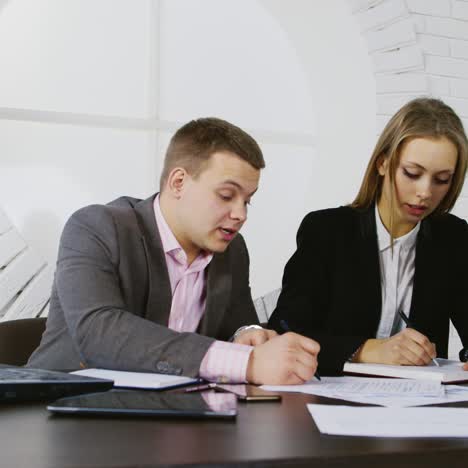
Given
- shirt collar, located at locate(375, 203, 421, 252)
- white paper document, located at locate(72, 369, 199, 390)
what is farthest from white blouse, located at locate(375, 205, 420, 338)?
white paper document, located at locate(72, 369, 199, 390)

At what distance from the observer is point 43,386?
0.89m

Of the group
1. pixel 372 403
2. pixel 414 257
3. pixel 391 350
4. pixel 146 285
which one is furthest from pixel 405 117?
pixel 372 403

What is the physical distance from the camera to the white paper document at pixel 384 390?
3.22ft

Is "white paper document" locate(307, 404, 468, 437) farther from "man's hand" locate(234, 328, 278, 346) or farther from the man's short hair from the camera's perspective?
the man's short hair

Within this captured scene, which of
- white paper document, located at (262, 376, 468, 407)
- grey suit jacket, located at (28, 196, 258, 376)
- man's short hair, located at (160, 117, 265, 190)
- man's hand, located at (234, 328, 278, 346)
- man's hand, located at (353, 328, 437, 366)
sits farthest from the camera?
man's short hair, located at (160, 117, 265, 190)

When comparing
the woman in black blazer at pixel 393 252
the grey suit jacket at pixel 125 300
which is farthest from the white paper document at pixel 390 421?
the woman in black blazer at pixel 393 252

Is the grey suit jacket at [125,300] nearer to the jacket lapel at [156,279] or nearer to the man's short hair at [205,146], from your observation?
the jacket lapel at [156,279]

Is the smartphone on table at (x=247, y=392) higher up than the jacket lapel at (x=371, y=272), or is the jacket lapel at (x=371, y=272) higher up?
the jacket lapel at (x=371, y=272)

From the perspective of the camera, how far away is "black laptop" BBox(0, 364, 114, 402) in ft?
2.86

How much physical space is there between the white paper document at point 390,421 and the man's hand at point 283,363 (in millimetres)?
240

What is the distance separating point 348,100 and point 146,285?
78.3 inches

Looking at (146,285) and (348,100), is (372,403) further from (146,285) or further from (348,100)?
(348,100)

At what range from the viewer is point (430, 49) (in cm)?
A: 343

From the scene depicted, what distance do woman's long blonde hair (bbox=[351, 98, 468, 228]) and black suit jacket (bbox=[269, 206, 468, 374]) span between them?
105 mm
